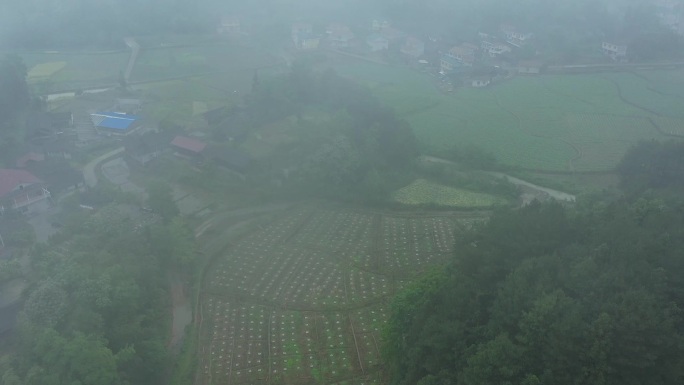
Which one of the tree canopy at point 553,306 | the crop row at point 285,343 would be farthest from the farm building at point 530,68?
the crop row at point 285,343

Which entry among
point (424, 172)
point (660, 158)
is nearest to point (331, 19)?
point (424, 172)

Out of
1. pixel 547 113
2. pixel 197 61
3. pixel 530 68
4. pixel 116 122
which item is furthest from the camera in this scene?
pixel 197 61

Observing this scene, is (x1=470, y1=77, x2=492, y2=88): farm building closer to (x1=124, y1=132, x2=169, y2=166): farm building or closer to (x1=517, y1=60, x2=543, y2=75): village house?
(x1=517, y1=60, x2=543, y2=75): village house

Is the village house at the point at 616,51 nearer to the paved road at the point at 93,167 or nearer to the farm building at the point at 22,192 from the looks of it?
the paved road at the point at 93,167

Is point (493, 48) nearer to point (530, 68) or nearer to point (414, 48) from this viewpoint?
point (530, 68)

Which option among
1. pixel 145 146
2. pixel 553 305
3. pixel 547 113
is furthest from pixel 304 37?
pixel 553 305

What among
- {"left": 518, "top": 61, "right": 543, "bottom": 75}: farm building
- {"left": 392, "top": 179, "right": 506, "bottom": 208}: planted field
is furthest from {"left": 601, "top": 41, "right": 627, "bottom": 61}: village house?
{"left": 392, "top": 179, "right": 506, "bottom": 208}: planted field
